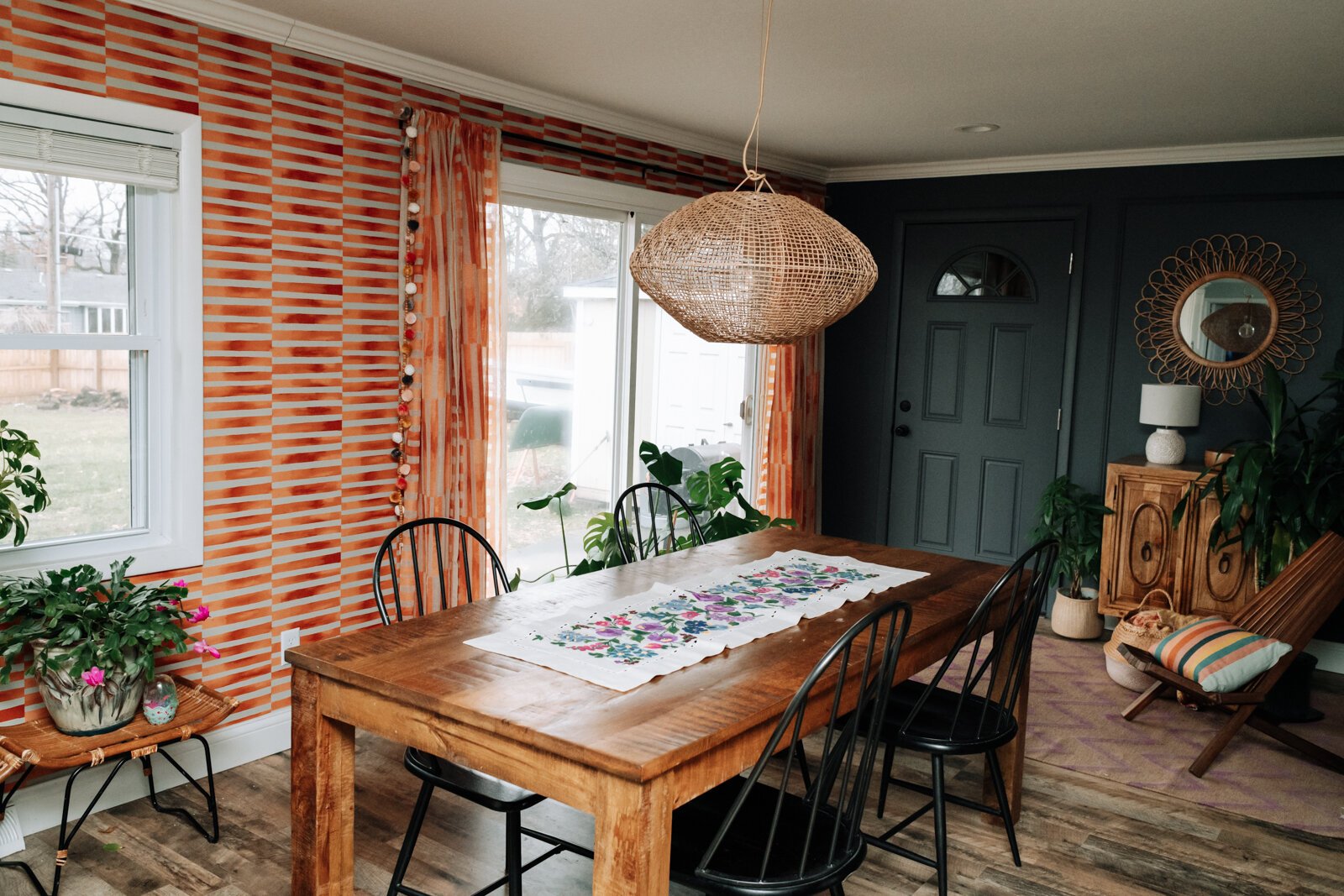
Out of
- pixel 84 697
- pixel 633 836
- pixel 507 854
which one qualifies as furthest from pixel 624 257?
pixel 633 836

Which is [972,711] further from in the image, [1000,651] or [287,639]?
[287,639]

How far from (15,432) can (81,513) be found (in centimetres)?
50

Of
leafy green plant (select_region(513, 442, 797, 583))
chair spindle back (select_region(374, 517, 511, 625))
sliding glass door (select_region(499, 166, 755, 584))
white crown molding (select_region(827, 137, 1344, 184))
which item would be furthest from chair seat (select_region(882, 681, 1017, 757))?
white crown molding (select_region(827, 137, 1344, 184))

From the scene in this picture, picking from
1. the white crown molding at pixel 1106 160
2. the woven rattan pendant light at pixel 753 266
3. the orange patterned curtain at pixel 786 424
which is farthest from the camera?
the orange patterned curtain at pixel 786 424

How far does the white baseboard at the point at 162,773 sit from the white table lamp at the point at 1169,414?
3929mm

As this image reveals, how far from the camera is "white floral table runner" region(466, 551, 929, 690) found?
2.14 metres

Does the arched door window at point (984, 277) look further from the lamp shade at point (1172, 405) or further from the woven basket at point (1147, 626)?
the woven basket at point (1147, 626)

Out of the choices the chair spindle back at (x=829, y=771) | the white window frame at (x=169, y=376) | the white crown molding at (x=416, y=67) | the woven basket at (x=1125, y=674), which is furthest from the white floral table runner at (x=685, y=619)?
the white crown molding at (x=416, y=67)

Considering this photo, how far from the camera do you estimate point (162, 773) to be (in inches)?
124

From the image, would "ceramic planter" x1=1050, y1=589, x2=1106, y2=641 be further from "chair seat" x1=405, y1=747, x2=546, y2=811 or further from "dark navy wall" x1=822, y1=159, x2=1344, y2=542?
"chair seat" x1=405, y1=747, x2=546, y2=811

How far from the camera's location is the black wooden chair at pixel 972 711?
99.7 inches

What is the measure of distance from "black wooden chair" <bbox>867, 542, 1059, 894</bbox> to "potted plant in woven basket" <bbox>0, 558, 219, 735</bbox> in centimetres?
197

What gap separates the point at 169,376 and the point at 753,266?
191 cm

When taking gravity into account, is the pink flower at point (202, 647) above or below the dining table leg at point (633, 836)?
below
